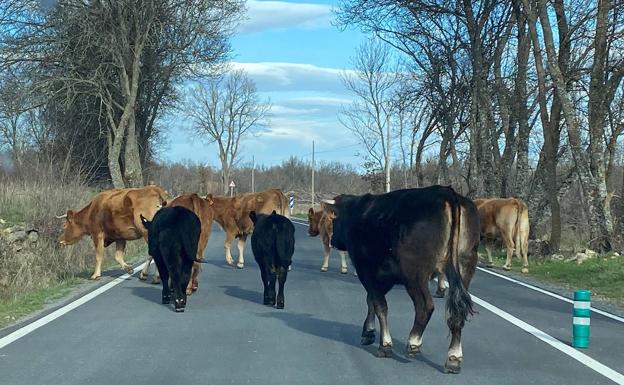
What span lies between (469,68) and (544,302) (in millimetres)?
22366

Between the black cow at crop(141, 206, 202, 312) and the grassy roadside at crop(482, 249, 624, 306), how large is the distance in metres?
7.08

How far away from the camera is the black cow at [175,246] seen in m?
12.0

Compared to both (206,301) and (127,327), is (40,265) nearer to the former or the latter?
(206,301)

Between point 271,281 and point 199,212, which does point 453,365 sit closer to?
point 271,281

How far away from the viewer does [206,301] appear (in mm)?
13039

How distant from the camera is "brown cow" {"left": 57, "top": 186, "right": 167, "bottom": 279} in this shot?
15906 millimetres

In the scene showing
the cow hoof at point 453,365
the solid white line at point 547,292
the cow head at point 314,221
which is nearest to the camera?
the cow hoof at point 453,365

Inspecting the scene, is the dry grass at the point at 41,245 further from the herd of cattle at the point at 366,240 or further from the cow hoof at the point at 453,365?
the cow hoof at the point at 453,365

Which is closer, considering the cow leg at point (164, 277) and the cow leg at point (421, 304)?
the cow leg at point (421, 304)

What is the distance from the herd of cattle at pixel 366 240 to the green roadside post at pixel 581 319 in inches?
55.9

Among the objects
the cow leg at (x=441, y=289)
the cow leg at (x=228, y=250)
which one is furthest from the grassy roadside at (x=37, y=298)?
the cow leg at (x=441, y=289)

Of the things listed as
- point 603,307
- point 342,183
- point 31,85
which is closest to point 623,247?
point 603,307

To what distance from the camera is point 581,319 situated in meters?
9.12

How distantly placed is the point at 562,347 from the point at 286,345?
3.06 meters
